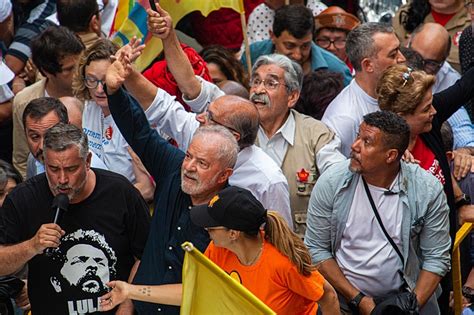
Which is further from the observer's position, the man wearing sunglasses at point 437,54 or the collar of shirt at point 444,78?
the collar of shirt at point 444,78

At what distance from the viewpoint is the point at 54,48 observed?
8.53 metres

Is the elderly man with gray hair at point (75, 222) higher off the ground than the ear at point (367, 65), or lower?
lower

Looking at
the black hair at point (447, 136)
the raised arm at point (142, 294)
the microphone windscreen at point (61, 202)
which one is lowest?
the black hair at point (447, 136)

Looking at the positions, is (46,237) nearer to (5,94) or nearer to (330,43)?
(5,94)

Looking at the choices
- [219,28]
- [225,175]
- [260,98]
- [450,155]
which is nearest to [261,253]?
[225,175]

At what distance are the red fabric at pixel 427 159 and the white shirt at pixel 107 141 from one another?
6.30ft

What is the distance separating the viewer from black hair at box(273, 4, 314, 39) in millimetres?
9133

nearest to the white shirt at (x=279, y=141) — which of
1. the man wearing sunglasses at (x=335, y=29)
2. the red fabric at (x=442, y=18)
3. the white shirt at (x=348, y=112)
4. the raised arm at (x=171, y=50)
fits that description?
the white shirt at (x=348, y=112)

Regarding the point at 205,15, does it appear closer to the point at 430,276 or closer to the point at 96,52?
the point at 96,52

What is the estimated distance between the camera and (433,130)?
7.46 meters

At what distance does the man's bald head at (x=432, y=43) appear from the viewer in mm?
8859

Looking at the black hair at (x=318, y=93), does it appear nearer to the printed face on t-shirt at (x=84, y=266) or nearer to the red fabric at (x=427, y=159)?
the red fabric at (x=427, y=159)

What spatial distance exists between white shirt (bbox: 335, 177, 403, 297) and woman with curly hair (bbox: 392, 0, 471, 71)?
11.7 feet

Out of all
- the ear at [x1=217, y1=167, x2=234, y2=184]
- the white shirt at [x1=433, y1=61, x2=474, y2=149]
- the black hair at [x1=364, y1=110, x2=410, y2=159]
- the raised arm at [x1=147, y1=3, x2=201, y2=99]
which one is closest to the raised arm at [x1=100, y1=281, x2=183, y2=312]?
the ear at [x1=217, y1=167, x2=234, y2=184]
